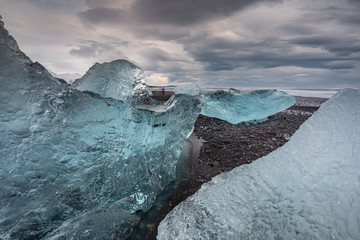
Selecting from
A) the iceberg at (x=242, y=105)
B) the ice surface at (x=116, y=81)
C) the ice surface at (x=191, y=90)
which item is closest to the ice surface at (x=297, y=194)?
the ice surface at (x=116, y=81)

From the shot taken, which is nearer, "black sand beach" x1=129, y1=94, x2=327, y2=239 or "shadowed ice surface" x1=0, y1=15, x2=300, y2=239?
"shadowed ice surface" x1=0, y1=15, x2=300, y2=239

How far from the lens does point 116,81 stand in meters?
3.17


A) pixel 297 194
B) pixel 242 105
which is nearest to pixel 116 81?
pixel 297 194

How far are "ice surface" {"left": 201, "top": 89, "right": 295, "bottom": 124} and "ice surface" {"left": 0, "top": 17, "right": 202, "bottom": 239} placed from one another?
3665mm

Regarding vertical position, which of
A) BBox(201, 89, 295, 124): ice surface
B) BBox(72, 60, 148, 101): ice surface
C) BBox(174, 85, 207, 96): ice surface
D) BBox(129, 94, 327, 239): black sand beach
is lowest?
BBox(129, 94, 327, 239): black sand beach

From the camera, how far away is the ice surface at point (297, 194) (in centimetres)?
104

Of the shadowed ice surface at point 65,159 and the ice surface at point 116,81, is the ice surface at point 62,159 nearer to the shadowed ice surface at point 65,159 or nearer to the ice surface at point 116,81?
the shadowed ice surface at point 65,159

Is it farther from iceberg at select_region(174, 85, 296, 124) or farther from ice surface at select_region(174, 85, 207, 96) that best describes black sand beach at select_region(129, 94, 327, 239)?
ice surface at select_region(174, 85, 207, 96)

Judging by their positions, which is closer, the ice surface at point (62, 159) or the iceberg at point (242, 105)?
the ice surface at point (62, 159)

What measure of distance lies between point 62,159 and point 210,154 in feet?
7.67

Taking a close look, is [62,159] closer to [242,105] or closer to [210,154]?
[210,154]

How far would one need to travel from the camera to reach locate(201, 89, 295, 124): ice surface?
17.5 feet

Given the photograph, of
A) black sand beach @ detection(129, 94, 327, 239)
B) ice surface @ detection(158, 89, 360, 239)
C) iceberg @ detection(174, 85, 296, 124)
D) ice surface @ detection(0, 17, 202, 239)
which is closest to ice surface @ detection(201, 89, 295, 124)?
iceberg @ detection(174, 85, 296, 124)

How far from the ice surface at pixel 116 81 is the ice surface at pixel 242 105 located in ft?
7.74
